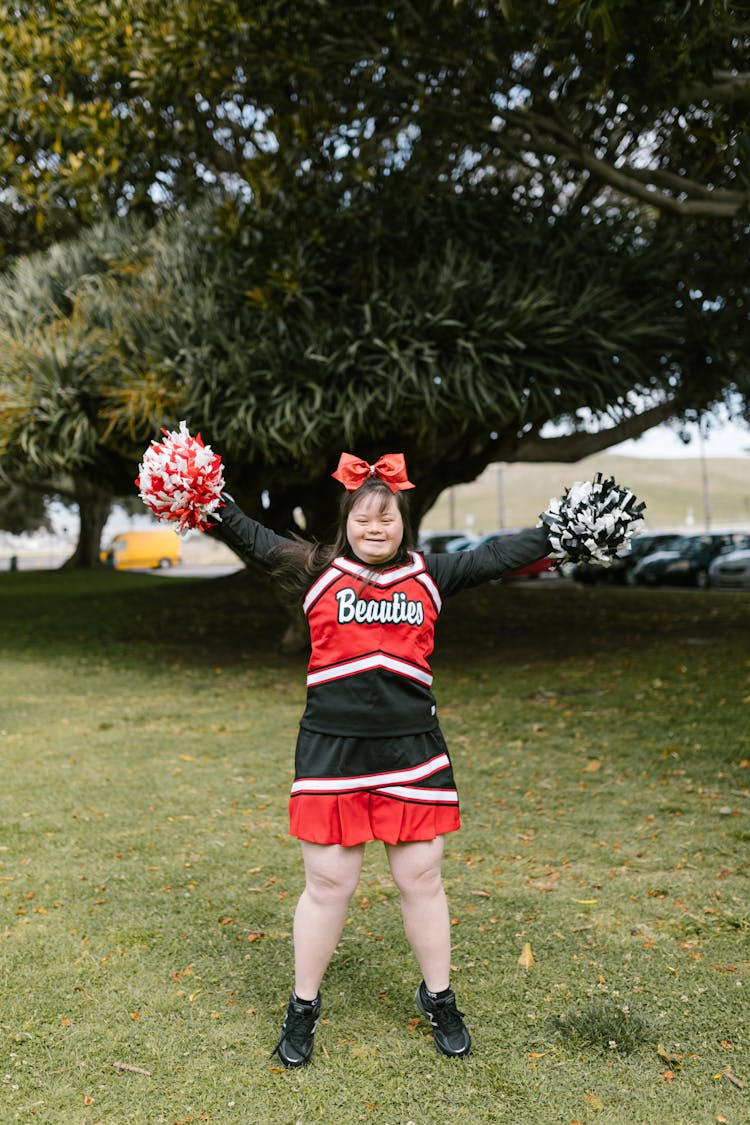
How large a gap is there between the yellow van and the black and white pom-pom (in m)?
45.2

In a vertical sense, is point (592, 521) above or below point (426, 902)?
above

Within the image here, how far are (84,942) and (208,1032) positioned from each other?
1.01 meters

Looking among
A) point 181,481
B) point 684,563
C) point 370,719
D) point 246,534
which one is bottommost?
point 684,563

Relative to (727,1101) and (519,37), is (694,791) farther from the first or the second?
(519,37)

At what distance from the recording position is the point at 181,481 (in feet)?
11.0

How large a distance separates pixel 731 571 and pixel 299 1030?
2368cm

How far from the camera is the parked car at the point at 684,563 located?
2645 cm

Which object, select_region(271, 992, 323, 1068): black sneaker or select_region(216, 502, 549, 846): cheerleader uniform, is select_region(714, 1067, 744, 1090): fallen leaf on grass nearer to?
select_region(216, 502, 549, 846): cheerleader uniform

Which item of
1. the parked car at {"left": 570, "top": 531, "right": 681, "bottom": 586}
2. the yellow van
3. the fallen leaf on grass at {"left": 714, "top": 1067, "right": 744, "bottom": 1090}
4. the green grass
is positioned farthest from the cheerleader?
the yellow van

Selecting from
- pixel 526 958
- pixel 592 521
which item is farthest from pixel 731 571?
pixel 592 521

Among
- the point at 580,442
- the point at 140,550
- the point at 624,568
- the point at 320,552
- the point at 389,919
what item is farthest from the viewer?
the point at 140,550

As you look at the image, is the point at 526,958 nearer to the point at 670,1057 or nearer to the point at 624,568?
the point at 670,1057

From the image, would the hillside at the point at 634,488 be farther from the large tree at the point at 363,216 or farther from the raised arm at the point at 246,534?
the raised arm at the point at 246,534

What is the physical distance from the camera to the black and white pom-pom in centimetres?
337
